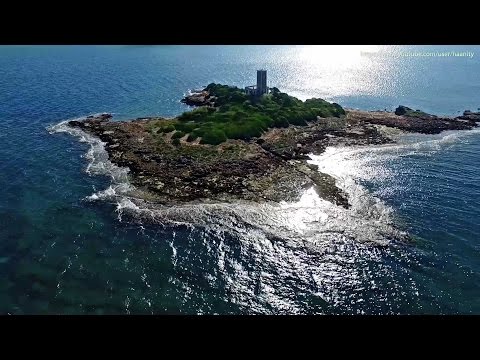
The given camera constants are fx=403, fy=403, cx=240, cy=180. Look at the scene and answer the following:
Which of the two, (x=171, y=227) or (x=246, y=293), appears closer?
(x=246, y=293)

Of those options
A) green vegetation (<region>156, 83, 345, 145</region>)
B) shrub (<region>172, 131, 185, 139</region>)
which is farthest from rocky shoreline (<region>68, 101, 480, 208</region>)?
green vegetation (<region>156, 83, 345, 145</region>)

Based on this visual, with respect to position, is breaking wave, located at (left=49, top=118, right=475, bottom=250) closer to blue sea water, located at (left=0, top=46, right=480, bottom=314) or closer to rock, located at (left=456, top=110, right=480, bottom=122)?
blue sea water, located at (left=0, top=46, right=480, bottom=314)

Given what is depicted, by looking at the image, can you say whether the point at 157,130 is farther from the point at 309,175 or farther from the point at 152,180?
the point at 309,175

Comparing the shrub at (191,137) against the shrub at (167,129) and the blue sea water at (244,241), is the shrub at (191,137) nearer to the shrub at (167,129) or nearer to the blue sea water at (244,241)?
the shrub at (167,129)

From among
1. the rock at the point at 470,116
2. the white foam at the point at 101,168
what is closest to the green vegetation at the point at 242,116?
the white foam at the point at 101,168

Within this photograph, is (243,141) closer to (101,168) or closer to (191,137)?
(191,137)

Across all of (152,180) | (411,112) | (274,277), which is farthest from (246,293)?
(411,112)
